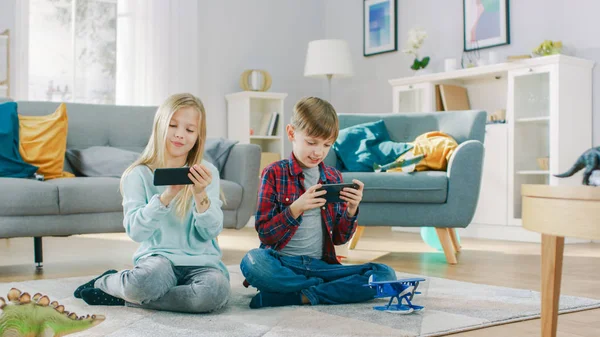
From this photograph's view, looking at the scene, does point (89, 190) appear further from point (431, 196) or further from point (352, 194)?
point (431, 196)

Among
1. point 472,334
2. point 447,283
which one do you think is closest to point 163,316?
point 472,334

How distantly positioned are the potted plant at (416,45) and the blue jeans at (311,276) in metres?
3.30

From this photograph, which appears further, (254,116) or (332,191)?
(254,116)

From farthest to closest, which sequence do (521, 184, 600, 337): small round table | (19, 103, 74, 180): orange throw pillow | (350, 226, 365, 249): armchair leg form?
(350, 226, 365, 249): armchair leg → (19, 103, 74, 180): orange throw pillow → (521, 184, 600, 337): small round table

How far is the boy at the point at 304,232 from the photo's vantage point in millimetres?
1840

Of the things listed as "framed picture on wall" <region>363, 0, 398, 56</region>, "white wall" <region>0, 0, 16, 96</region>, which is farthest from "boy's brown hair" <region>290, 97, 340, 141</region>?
"framed picture on wall" <region>363, 0, 398, 56</region>

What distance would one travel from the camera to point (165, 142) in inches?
70.8

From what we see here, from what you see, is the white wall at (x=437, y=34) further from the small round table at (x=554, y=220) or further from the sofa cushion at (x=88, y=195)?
the small round table at (x=554, y=220)

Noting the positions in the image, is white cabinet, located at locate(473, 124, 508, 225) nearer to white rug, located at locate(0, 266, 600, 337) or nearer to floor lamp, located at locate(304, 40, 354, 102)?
floor lamp, located at locate(304, 40, 354, 102)

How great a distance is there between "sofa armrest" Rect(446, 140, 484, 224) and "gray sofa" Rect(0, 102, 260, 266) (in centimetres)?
91

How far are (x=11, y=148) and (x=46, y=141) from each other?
0.17m

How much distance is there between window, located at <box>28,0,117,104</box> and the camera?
502cm

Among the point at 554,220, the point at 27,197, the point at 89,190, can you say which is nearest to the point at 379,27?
the point at 89,190

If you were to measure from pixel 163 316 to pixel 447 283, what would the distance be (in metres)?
1.05
